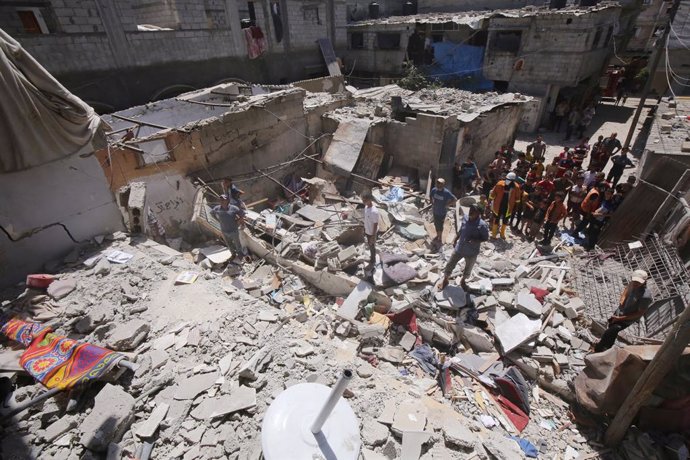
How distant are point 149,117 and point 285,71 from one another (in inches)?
533

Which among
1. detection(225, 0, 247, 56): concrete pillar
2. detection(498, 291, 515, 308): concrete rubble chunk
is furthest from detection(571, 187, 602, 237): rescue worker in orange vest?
detection(225, 0, 247, 56): concrete pillar

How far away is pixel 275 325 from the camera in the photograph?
500cm

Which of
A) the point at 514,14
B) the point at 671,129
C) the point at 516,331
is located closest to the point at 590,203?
the point at 516,331

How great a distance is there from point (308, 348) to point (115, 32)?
16.3m

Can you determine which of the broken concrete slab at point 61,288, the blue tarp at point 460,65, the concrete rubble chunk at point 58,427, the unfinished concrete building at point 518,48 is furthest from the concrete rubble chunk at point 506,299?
the blue tarp at point 460,65

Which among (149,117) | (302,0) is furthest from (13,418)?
(302,0)

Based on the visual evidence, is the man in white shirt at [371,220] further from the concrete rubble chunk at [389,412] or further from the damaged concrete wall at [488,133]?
the damaged concrete wall at [488,133]

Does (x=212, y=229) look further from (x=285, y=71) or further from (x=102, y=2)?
(x=285, y=71)

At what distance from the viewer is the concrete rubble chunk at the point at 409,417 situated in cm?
366

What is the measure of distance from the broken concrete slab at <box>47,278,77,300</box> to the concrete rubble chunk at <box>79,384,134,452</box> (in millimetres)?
2192

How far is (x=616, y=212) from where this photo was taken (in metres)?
7.57

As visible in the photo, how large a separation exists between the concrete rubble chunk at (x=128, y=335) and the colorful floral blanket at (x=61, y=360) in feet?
1.64

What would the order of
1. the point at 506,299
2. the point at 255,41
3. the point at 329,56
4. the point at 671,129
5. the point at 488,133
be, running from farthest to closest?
the point at 329,56 < the point at 255,41 < the point at 488,133 < the point at 671,129 < the point at 506,299

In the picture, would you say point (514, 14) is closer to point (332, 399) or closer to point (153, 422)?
point (332, 399)
